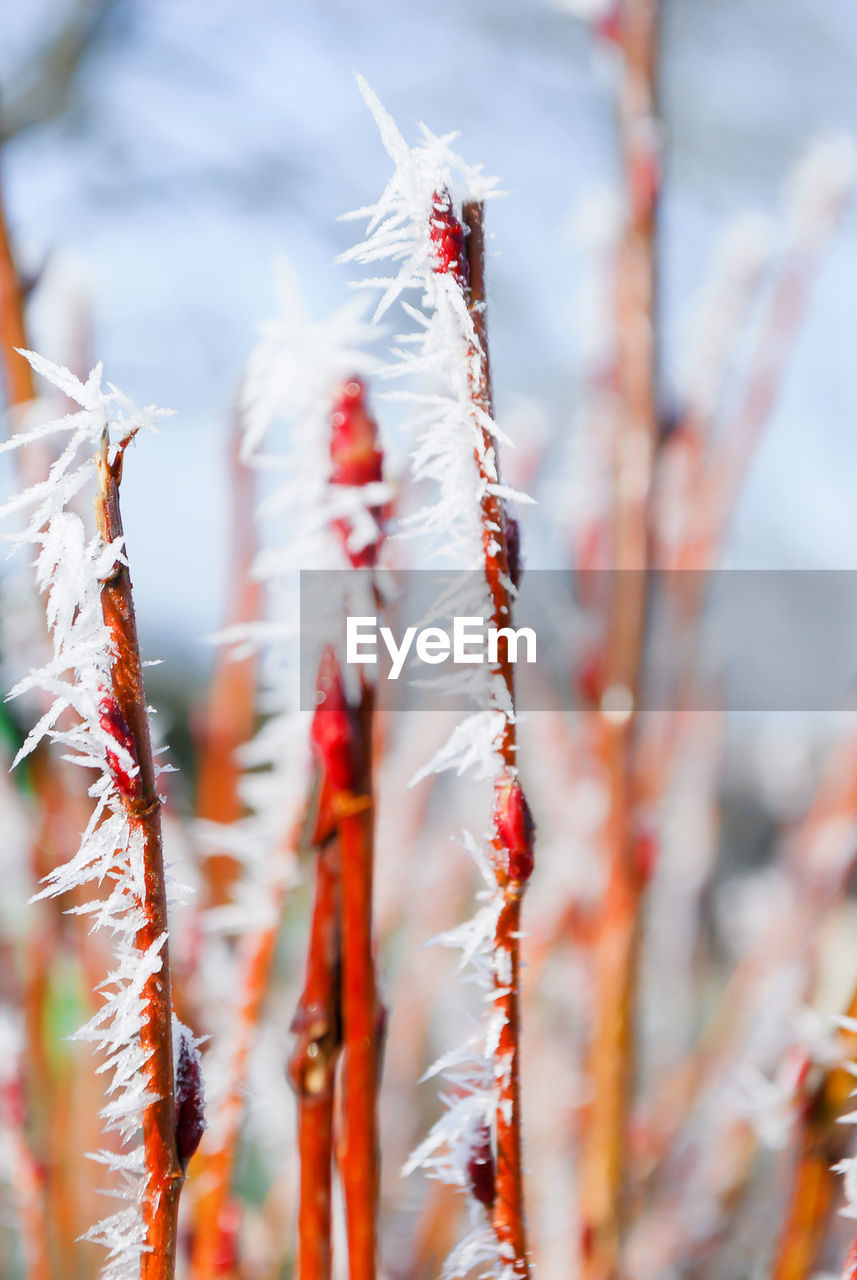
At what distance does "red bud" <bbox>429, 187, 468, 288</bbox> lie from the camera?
0.72ft

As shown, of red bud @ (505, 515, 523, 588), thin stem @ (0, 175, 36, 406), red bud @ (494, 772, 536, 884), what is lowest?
red bud @ (494, 772, 536, 884)

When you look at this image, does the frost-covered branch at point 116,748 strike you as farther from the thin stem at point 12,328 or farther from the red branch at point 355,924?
the thin stem at point 12,328

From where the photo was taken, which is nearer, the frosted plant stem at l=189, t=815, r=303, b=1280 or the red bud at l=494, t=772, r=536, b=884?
the red bud at l=494, t=772, r=536, b=884

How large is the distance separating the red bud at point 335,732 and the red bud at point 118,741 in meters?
0.04

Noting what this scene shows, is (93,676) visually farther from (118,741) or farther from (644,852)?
(644,852)

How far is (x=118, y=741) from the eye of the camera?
0.75 feet

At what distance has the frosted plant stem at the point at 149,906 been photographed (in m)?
0.22

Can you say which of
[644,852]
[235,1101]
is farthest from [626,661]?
[235,1101]

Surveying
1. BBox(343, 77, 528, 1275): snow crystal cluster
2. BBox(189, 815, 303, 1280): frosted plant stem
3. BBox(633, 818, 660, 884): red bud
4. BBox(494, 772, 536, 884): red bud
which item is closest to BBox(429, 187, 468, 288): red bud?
BBox(343, 77, 528, 1275): snow crystal cluster

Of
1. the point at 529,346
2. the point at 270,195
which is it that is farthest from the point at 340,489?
the point at 529,346

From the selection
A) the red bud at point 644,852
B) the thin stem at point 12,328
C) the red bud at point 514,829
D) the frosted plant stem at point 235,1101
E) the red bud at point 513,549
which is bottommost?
the frosted plant stem at point 235,1101

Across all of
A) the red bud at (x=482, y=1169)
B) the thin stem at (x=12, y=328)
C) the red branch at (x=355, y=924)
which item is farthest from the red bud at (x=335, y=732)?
the thin stem at (x=12, y=328)

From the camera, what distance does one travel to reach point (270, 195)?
182 centimetres

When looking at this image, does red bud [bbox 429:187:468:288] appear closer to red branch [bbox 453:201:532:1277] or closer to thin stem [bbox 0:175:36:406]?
red branch [bbox 453:201:532:1277]
